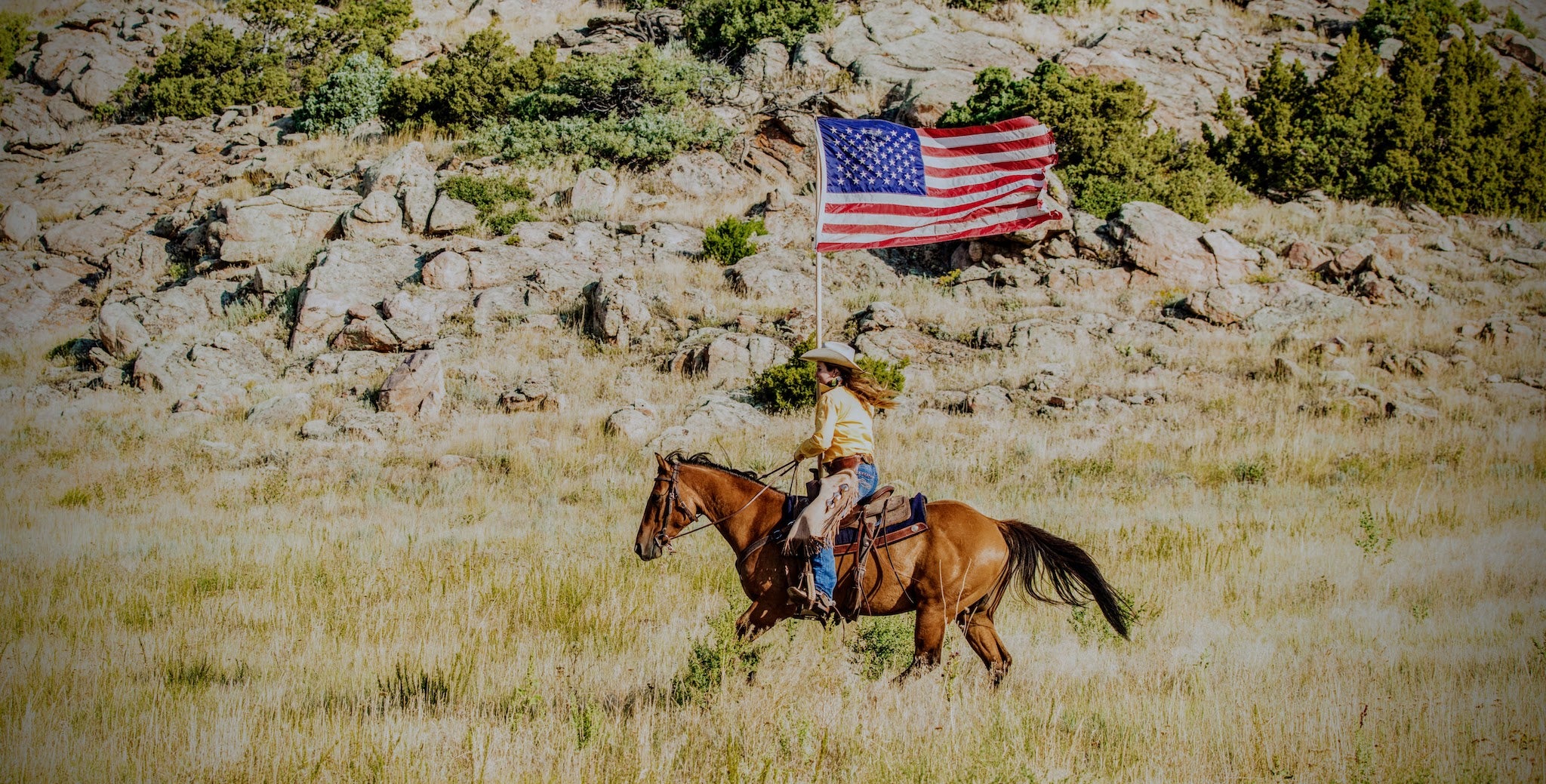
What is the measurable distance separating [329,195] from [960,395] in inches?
776

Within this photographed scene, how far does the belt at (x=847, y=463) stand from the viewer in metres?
7.31

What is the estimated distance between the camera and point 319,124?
33.8m

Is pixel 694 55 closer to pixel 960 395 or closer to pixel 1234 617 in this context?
pixel 960 395

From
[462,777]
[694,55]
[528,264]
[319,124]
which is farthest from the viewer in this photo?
[694,55]

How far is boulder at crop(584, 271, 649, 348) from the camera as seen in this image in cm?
2316

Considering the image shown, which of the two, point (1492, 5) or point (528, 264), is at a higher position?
point (1492, 5)

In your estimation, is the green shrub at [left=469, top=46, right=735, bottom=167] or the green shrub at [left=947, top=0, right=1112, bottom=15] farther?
the green shrub at [left=947, top=0, right=1112, bottom=15]

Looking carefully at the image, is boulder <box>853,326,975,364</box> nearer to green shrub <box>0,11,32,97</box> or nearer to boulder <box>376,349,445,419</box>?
boulder <box>376,349,445,419</box>

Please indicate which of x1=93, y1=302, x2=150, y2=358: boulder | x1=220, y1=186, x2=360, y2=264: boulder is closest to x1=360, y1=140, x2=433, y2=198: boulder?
x1=220, y1=186, x2=360, y2=264: boulder

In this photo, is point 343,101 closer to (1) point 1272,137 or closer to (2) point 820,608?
(1) point 1272,137

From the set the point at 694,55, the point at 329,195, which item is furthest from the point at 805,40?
the point at 329,195

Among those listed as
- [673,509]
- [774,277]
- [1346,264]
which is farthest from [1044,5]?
[673,509]

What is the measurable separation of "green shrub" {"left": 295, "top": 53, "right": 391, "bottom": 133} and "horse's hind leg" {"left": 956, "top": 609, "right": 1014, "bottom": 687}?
32.7m

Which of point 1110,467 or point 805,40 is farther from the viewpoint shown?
point 805,40
